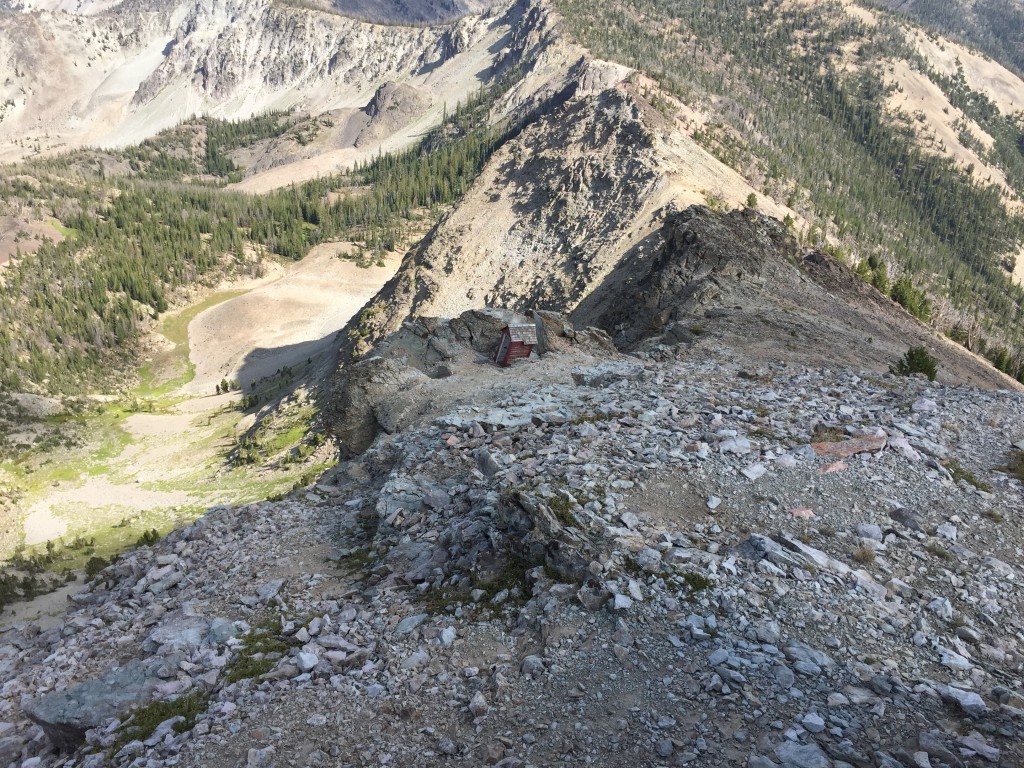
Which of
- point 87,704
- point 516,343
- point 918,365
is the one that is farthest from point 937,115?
point 87,704

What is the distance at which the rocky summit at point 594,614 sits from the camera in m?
7.57

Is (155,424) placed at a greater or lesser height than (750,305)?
lesser

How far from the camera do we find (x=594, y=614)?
30.7 feet

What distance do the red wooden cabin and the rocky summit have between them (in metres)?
9.56

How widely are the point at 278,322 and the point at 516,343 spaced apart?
5765 cm

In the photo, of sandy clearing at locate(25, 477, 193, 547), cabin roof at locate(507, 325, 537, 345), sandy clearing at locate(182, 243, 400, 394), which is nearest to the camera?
cabin roof at locate(507, 325, 537, 345)

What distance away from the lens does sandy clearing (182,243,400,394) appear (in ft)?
218


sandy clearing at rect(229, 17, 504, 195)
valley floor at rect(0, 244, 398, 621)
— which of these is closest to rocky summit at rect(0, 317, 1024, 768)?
valley floor at rect(0, 244, 398, 621)

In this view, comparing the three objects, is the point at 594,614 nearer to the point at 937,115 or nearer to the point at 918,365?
the point at 918,365

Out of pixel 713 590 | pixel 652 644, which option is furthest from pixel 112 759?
pixel 713 590

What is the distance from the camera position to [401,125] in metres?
182

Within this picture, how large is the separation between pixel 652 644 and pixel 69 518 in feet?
121

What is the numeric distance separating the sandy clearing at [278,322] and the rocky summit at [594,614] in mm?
52597

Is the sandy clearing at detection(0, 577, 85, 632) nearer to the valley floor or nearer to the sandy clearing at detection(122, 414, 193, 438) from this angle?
the valley floor
